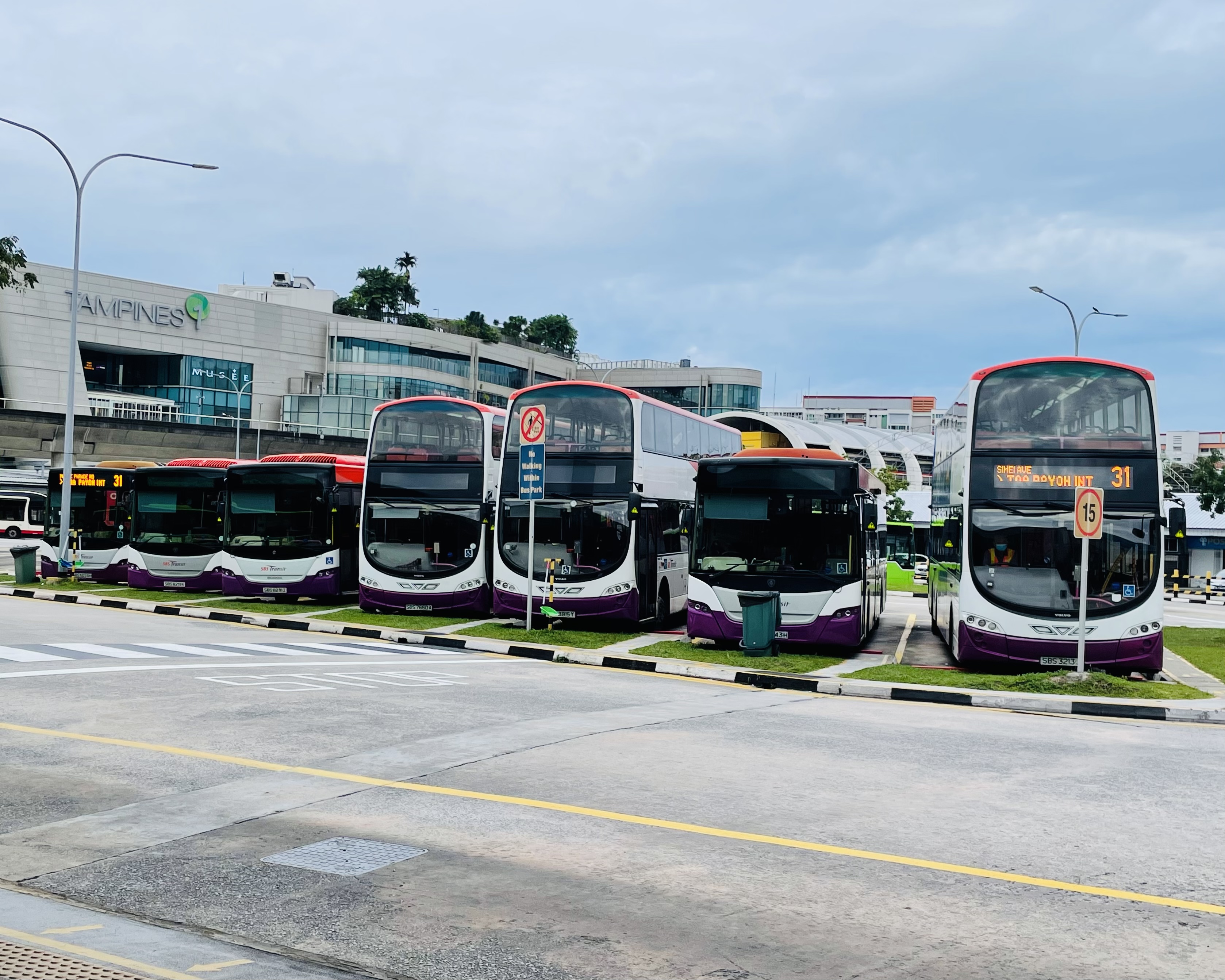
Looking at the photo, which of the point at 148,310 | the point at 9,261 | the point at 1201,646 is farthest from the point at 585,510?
the point at 148,310

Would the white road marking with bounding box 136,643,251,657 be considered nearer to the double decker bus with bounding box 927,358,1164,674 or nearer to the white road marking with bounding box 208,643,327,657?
the white road marking with bounding box 208,643,327,657

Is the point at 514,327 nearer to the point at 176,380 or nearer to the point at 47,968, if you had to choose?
the point at 176,380

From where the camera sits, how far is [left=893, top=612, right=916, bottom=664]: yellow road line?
2012 centimetres

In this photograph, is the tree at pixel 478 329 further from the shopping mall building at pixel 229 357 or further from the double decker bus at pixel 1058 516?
the double decker bus at pixel 1058 516

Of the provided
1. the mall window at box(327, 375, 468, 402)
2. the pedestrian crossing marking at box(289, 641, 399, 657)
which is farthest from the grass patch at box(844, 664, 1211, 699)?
the mall window at box(327, 375, 468, 402)

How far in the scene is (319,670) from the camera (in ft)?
51.8

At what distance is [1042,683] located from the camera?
15578 mm

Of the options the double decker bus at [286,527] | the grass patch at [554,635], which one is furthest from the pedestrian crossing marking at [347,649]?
the double decker bus at [286,527]

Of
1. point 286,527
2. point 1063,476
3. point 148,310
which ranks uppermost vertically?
point 148,310

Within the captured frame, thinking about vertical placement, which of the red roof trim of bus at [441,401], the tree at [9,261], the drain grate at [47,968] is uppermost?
the tree at [9,261]

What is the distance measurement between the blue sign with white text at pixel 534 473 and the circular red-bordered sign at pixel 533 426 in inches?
6.0

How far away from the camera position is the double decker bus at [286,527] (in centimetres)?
2625

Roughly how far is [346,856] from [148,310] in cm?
8972

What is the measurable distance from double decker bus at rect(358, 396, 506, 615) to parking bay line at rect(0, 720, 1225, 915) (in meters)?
13.2
